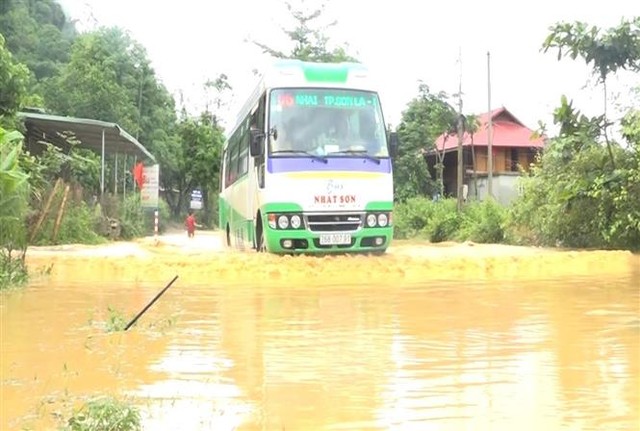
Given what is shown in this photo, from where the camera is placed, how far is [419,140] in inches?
1528

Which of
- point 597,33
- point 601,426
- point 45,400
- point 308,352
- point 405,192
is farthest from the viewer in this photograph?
point 405,192

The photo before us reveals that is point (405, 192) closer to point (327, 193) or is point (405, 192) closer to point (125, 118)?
point (125, 118)

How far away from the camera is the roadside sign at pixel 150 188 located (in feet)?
93.7

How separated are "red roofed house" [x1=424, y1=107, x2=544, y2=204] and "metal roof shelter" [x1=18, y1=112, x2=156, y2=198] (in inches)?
722

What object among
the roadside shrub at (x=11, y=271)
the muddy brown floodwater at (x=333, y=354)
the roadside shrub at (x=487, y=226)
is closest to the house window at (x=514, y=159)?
the roadside shrub at (x=487, y=226)

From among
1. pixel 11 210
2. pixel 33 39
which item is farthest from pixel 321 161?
pixel 33 39

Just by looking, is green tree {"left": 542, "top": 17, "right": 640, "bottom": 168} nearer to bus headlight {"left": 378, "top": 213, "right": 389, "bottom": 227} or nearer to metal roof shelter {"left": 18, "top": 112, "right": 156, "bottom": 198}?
bus headlight {"left": 378, "top": 213, "right": 389, "bottom": 227}

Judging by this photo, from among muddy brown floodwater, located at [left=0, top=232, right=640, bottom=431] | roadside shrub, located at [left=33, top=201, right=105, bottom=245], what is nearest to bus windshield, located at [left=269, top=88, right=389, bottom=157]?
muddy brown floodwater, located at [left=0, top=232, right=640, bottom=431]

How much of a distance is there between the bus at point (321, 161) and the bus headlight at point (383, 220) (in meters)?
0.01

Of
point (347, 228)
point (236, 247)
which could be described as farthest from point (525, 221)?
point (347, 228)

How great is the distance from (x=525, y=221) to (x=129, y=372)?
14995mm

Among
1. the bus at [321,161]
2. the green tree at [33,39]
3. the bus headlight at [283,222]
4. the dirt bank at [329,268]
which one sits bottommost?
the dirt bank at [329,268]

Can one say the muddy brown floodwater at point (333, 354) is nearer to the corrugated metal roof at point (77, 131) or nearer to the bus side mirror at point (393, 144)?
the bus side mirror at point (393, 144)

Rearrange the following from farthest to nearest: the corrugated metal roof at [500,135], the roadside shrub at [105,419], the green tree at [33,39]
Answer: the corrugated metal roof at [500,135]
the green tree at [33,39]
the roadside shrub at [105,419]
